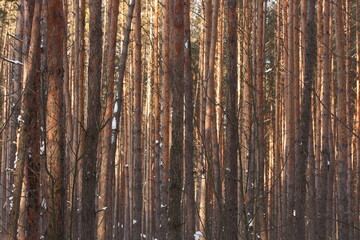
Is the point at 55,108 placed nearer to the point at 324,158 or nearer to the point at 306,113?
the point at 306,113

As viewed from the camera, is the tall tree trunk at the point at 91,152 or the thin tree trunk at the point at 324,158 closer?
the tall tree trunk at the point at 91,152

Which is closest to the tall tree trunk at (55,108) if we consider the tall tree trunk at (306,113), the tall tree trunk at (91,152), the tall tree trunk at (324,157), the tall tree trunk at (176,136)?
the tall tree trunk at (91,152)

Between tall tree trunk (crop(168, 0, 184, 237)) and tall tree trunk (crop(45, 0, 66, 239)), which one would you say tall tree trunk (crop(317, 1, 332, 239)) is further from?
tall tree trunk (crop(45, 0, 66, 239))

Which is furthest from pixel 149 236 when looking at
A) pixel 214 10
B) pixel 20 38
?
pixel 20 38

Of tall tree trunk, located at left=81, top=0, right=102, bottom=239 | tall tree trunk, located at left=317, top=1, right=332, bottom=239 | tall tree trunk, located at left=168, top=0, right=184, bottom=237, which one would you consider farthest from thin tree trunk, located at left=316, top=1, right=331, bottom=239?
tall tree trunk, located at left=81, top=0, right=102, bottom=239

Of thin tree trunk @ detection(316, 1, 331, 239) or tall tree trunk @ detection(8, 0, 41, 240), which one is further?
thin tree trunk @ detection(316, 1, 331, 239)

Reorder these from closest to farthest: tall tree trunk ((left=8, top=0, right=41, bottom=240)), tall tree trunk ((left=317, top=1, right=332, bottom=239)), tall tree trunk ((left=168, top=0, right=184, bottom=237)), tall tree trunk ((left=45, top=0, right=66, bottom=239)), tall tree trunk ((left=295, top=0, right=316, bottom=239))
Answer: tall tree trunk ((left=45, top=0, right=66, bottom=239)) → tall tree trunk ((left=8, top=0, right=41, bottom=240)) → tall tree trunk ((left=168, top=0, right=184, bottom=237)) → tall tree trunk ((left=295, top=0, right=316, bottom=239)) → tall tree trunk ((left=317, top=1, right=332, bottom=239))

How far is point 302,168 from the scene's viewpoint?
28.9 ft

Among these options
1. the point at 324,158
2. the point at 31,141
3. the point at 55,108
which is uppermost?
the point at 55,108

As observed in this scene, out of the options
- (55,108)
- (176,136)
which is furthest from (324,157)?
(55,108)

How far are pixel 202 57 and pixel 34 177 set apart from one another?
9330 millimetres

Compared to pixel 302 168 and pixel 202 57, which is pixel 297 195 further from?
pixel 202 57

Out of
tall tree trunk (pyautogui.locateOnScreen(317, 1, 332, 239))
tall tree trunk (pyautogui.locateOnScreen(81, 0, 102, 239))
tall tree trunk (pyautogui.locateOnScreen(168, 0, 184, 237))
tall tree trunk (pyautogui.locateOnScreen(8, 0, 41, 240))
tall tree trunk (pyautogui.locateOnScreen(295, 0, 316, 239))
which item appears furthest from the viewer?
tall tree trunk (pyautogui.locateOnScreen(317, 1, 332, 239))

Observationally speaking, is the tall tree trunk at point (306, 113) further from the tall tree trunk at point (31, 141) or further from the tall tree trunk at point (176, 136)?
the tall tree trunk at point (31, 141)
